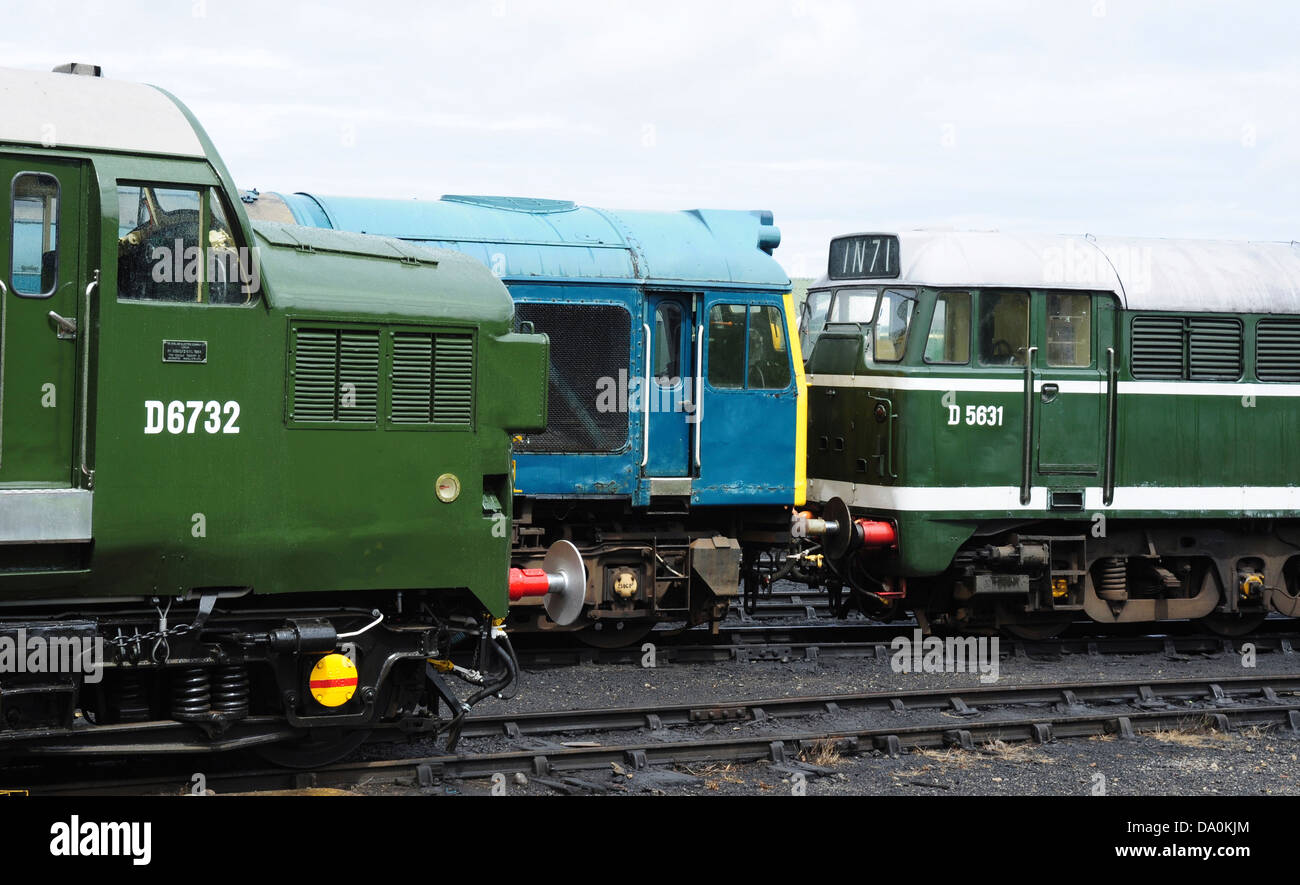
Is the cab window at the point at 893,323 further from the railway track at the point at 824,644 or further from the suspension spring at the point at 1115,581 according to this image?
the suspension spring at the point at 1115,581

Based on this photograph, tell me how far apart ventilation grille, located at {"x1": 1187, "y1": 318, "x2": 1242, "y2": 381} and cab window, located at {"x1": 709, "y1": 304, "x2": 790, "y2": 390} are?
13.1 ft

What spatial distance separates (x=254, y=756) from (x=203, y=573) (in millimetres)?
1524

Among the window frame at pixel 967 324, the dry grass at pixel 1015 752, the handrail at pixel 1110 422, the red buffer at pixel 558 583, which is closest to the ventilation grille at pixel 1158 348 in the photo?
the handrail at pixel 1110 422

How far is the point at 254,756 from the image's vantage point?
807 cm

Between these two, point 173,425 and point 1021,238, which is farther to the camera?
point 1021,238

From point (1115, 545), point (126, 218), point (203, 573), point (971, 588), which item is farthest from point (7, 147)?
point (1115, 545)

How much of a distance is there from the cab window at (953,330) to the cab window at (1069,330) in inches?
32.0

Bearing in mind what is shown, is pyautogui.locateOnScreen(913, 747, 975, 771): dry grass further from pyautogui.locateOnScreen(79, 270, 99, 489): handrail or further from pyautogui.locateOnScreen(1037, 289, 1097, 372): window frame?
pyautogui.locateOnScreen(79, 270, 99, 489): handrail

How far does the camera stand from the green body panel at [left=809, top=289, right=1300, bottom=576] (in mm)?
Result: 12906

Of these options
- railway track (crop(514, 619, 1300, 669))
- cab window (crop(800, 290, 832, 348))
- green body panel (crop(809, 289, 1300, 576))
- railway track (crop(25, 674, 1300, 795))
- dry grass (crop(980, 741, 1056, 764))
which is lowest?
dry grass (crop(980, 741, 1056, 764))

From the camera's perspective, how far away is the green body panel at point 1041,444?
1291 cm

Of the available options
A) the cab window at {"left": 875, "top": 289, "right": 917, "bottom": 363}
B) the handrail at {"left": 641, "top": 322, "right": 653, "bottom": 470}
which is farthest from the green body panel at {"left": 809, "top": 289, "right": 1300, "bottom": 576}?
the handrail at {"left": 641, "top": 322, "right": 653, "bottom": 470}

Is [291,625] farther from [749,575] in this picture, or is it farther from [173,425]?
[749,575]

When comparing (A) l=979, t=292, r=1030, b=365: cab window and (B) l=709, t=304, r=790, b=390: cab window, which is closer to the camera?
(B) l=709, t=304, r=790, b=390: cab window
